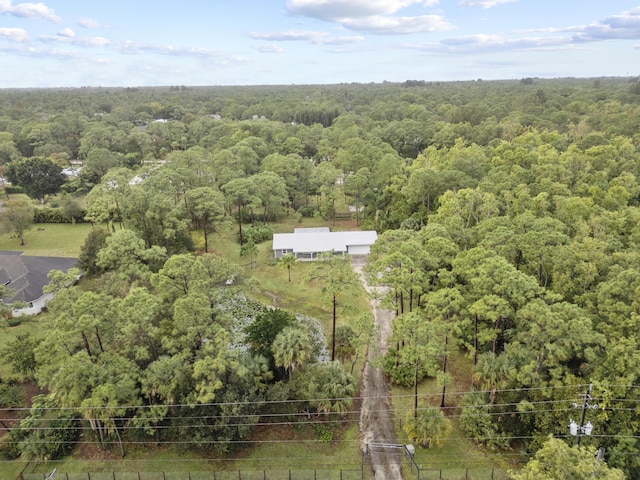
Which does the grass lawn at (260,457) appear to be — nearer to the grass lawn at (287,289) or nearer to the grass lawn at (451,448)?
the grass lawn at (451,448)

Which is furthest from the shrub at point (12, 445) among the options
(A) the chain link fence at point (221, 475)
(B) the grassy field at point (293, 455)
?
(A) the chain link fence at point (221, 475)

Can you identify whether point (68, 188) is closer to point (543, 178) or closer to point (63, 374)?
point (63, 374)

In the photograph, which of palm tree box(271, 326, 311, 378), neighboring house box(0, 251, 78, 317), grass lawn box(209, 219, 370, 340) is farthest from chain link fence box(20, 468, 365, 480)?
neighboring house box(0, 251, 78, 317)

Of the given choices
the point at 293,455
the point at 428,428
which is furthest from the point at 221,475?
the point at 428,428

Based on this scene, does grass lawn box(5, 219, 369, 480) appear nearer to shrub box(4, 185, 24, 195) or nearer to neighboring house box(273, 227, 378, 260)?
neighboring house box(273, 227, 378, 260)

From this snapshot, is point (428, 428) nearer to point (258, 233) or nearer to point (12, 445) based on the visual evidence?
point (12, 445)

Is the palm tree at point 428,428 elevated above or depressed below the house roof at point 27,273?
below
